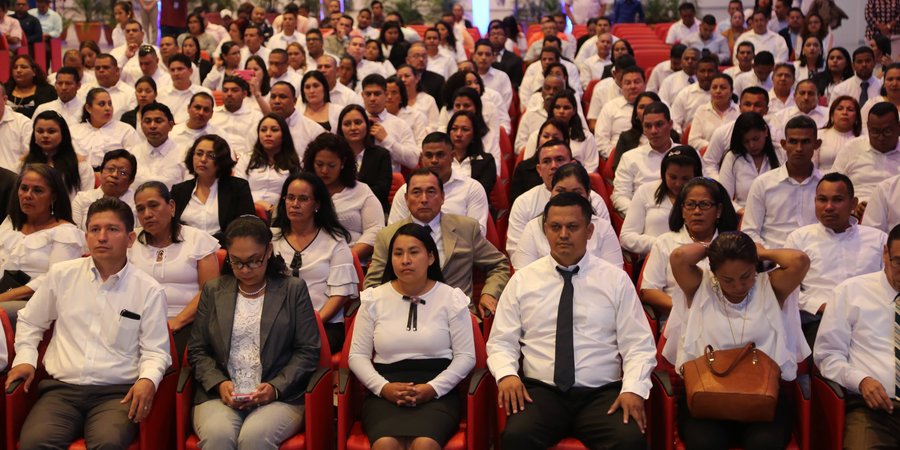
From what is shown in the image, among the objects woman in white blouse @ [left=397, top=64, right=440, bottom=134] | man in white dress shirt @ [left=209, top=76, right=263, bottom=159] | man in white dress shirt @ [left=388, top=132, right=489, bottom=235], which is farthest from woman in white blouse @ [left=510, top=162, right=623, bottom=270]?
woman in white blouse @ [left=397, top=64, right=440, bottom=134]

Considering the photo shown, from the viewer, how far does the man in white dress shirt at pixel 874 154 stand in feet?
18.2

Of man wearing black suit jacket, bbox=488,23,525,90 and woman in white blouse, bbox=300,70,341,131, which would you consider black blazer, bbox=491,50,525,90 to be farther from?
woman in white blouse, bbox=300,70,341,131

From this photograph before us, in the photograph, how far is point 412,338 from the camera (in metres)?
3.67

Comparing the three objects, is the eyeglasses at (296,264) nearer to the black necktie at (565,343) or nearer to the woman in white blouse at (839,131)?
the black necktie at (565,343)

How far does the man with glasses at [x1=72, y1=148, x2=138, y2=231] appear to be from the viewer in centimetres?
500

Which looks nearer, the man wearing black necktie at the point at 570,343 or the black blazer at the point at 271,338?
the man wearing black necktie at the point at 570,343

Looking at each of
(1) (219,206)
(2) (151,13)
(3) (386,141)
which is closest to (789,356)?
(1) (219,206)

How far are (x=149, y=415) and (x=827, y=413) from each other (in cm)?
243

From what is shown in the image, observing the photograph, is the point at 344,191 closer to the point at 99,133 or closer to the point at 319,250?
the point at 319,250

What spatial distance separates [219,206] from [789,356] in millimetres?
2920

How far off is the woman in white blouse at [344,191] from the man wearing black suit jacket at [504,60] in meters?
5.12

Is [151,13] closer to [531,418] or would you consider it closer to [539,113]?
[539,113]

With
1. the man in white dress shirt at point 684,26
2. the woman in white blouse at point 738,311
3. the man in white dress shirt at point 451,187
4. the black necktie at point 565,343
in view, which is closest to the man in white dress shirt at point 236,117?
the man in white dress shirt at point 451,187

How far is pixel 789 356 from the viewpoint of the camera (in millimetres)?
3508
